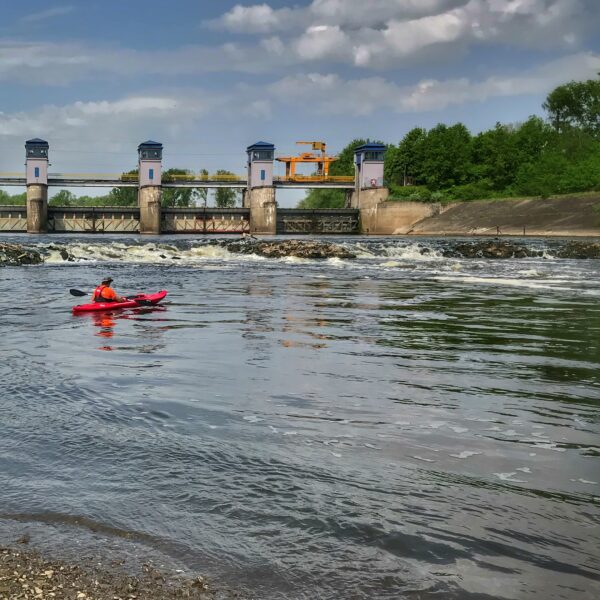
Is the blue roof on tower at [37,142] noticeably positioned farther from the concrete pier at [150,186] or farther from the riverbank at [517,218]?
the riverbank at [517,218]

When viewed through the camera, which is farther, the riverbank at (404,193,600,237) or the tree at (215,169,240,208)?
the tree at (215,169,240,208)

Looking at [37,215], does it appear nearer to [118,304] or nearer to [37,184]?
[37,184]

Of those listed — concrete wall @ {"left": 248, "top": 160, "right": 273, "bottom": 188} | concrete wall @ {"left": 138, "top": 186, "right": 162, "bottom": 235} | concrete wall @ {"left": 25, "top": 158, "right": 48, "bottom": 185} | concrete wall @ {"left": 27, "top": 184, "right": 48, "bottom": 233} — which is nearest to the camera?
concrete wall @ {"left": 27, "top": 184, "right": 48, "bottom": 233}

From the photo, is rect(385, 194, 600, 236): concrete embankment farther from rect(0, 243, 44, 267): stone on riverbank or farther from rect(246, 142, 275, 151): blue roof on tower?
rect(0, 243, 44, 267): stone on riverbank

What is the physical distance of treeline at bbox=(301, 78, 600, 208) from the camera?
329 feet

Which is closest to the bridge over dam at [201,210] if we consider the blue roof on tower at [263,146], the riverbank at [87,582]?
the blue roof on tower at [263,146]

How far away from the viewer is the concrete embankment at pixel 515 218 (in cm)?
6962

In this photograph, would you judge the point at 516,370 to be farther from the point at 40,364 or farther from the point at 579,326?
the point at 40,364

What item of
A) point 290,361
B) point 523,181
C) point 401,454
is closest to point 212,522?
point 401,454

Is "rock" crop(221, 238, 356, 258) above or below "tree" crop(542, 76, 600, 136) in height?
below

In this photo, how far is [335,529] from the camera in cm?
488

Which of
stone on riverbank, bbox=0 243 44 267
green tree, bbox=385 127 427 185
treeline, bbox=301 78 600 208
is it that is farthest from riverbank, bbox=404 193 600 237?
stone on riverbank, bbox=0 243 44 267

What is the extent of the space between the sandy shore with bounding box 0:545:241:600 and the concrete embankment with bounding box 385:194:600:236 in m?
66.8

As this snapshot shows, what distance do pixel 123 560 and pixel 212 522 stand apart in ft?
2.67
